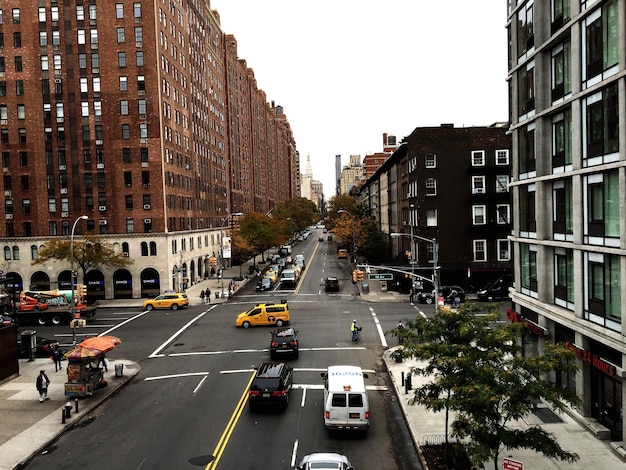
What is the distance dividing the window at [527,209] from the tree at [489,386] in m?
10.5

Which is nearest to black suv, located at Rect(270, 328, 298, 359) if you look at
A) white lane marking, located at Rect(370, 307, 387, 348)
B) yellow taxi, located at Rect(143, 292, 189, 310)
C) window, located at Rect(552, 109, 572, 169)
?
white lane marking, located at Rect(370, 307, 387, 348)

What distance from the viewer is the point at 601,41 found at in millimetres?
18594

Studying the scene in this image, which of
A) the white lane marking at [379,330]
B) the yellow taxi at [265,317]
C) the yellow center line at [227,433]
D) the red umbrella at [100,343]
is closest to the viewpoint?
the yellow center line at [227,433]

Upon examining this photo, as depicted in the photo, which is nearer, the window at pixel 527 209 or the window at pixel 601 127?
the window at pixel 601 127

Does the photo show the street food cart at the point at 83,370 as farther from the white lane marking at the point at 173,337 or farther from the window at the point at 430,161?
the window at the point at 430,161

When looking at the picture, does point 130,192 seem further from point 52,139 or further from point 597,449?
point 597,449

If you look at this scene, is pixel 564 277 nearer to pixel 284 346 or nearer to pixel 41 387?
pixel 284 346

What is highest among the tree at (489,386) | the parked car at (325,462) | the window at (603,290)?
the window at (603,290)

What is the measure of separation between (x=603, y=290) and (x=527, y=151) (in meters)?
9.77

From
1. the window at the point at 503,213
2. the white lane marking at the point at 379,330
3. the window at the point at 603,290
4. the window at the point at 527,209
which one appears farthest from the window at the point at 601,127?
the window at the point at 503,213

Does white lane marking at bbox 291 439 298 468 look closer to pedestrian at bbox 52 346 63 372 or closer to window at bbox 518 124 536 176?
window at bbox 518 124 536 176

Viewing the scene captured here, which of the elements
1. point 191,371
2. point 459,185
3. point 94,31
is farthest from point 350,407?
point 94,31

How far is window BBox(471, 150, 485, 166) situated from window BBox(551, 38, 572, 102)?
34.6 m

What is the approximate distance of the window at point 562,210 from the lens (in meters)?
21.8
